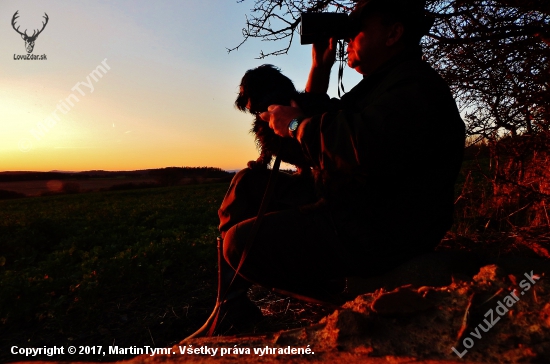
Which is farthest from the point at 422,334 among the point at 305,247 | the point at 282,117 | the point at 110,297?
the point at 110,297

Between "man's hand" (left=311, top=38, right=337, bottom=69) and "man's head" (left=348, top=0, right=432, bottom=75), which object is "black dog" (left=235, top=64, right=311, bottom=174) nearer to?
"man's hand" (left=311, top=38, right=337, bottom=69)

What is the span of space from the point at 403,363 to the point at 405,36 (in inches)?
69.1

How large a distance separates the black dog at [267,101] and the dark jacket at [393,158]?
0.43 metres

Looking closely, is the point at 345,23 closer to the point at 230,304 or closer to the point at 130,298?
the point at 230,304

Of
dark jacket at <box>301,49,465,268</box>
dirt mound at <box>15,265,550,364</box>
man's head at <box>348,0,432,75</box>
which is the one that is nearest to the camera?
dirt mound at <box>15,265,550,364</box>

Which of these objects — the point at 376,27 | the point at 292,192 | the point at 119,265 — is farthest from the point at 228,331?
the point at 119,265

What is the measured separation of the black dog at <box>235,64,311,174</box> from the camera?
2324 millimetres

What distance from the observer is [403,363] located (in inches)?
42.5

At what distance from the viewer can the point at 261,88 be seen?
2.47m

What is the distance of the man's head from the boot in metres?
1.61

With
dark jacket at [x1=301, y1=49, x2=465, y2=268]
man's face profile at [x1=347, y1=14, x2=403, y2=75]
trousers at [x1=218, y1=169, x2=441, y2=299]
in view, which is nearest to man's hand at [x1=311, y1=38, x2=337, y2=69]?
man's face profile at [x1=347, y1=14, x2=403, y2=75]

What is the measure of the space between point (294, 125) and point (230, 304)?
1396mm

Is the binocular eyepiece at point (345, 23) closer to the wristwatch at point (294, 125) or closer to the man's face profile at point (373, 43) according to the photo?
the man's face profile at point (373, 43)

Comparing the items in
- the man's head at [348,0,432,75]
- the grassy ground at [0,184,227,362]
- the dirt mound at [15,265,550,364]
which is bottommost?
the grassy ground at [0,184,227,362]
